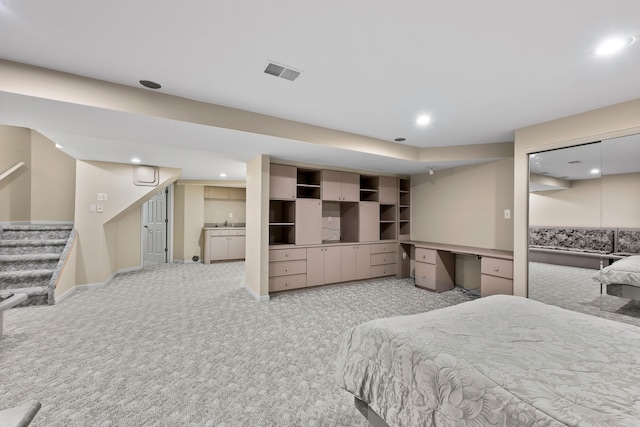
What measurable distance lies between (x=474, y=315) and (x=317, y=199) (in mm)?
3347

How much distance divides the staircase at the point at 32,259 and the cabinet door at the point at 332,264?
3.93 metres

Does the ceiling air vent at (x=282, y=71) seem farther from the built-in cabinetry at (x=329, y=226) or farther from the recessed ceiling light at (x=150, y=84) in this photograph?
the built-in cabinetry at (x=329, y=226)

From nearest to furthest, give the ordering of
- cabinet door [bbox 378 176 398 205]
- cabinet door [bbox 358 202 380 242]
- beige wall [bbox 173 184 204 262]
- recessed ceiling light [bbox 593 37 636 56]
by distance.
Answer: recessed ceiling light [bbox 593 37 636 56] < cabinet door [bbox 358 202 380 242] < cabinet door [bbox 378 176 398 205] < beige wall [bbox 173 184 204 262]

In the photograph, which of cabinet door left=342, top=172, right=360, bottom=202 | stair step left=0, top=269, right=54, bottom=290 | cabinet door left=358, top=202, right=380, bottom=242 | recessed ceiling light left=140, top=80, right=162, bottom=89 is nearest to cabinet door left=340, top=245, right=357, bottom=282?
cabinet door left=358, top=202, right=380, bottom=242

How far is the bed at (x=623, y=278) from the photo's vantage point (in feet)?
8.16

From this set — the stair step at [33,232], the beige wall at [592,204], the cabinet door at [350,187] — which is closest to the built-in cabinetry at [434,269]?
the cabinet door at [350,187]

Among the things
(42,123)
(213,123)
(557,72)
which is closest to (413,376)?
(557,72)

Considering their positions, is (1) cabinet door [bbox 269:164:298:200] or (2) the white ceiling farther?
(1) cabinet door [bbox 269:164:298:200]

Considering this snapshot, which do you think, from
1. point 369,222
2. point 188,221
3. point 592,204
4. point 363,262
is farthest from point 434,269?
point 188,221

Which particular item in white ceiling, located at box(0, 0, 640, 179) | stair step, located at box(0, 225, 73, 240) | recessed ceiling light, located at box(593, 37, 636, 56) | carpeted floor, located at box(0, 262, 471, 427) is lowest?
carpeted floor, located at box(0, 262, 471, 427)

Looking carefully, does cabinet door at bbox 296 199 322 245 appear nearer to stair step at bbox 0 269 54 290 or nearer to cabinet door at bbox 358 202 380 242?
cabinet door at bbox 358 202 380 242

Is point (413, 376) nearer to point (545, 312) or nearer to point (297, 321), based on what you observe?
point (545, 312)

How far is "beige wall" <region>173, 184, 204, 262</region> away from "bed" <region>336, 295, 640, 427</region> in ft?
22.0

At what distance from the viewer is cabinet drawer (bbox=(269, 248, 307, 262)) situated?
4.27 meters
